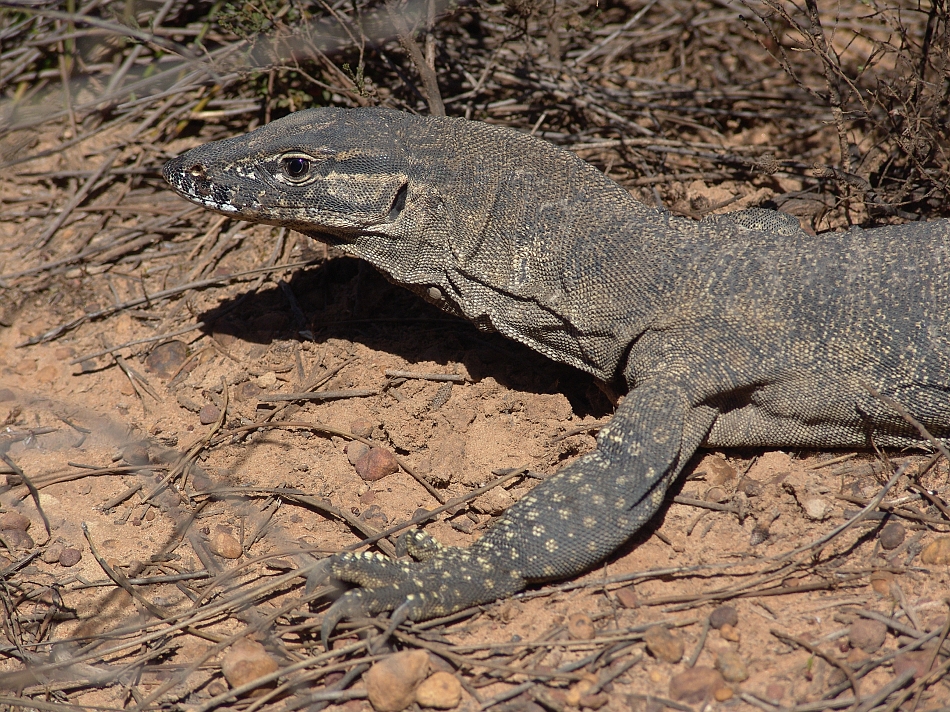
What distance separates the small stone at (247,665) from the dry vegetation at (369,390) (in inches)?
1.8

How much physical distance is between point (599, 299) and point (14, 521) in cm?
329

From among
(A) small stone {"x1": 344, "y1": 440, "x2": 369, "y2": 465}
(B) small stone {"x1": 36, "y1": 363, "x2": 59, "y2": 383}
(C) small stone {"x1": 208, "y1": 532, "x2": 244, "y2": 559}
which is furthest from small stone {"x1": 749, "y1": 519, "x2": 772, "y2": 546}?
(B) small stone {"x1": 36, "y1": 363, "x2": 59, "y2": 383}

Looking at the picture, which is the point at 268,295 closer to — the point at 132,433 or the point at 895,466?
the point at 132,433

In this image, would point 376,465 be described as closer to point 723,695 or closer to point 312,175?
point 312,175

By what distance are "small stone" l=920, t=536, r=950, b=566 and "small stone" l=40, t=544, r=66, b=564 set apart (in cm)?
417

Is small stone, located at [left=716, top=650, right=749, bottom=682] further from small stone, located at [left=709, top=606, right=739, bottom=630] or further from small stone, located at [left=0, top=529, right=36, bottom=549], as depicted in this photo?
small stone, located at [left=0, top=529, right=36, bottom=549]

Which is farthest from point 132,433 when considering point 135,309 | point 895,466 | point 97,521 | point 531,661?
point 895,466

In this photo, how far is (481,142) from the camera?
4211 millimetres

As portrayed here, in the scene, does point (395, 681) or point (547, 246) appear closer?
point (395, 681)

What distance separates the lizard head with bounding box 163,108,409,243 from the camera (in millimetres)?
4117

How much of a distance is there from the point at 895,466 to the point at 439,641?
95.3 inches

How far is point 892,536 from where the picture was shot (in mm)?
3570

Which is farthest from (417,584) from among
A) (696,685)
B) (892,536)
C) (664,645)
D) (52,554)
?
(892,536)

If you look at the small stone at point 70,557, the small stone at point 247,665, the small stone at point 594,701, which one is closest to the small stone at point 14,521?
the small stone at point 70,557
